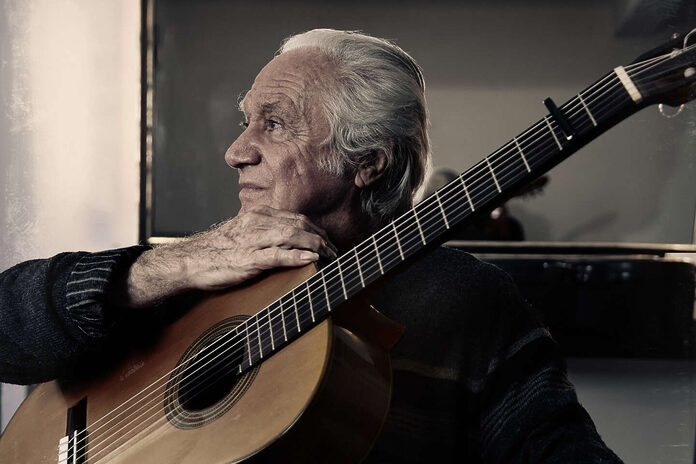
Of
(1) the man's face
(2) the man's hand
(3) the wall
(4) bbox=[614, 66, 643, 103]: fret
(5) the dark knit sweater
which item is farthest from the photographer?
(3) the wall

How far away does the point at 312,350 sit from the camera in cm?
72

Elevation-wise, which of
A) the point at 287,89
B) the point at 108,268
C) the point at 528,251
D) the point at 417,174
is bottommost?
the point at 528,251

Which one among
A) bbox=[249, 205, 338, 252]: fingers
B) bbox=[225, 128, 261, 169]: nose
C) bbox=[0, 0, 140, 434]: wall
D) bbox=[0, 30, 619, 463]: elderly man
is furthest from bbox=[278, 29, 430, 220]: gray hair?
bbox=[0, 0, 140, 434]: wall

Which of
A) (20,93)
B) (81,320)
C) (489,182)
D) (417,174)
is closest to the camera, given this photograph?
(489,182)

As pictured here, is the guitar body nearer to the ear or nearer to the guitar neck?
the guitar neck

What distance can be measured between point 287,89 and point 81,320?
23.3 inches

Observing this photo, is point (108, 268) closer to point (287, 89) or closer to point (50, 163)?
point (287, 89)

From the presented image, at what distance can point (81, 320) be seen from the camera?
960 millimetres

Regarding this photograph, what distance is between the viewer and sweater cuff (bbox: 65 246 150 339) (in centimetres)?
95

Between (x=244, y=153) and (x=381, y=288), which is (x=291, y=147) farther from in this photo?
(x=381, y=288)

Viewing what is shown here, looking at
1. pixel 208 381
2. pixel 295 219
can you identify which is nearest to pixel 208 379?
pixel 208 381

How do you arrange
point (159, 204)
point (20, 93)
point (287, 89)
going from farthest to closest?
point (159, 204), point (20, 93), point (287, 89)

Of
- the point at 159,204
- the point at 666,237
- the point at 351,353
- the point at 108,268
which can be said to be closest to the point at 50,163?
the point at 159,204

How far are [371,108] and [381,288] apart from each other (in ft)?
1.31
